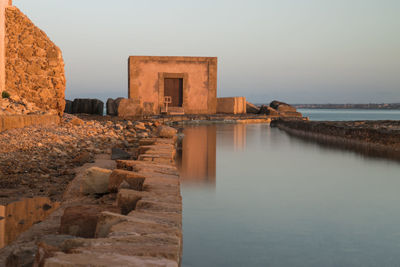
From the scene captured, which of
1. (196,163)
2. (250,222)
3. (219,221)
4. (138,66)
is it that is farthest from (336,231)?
(138,66)

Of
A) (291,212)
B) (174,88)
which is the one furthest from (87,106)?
(291,212)

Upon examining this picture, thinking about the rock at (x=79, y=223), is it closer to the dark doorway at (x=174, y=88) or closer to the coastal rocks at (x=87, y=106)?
the coastal rocks at (x=87, y=106)

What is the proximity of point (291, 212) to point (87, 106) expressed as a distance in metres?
17.5

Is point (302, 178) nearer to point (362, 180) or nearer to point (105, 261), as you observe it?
point (362, 180)

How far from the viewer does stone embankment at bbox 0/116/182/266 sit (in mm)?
1443

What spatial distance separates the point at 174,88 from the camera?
23.6m

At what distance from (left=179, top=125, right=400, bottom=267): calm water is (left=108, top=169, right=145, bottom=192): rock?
1.83 feet

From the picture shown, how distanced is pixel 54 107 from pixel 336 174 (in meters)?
7.03

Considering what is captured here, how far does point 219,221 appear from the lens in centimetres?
341

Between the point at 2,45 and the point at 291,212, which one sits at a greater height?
the point at 2,45

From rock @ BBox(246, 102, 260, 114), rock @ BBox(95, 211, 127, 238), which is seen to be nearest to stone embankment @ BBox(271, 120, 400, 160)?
rock @ BBox(95, 211, 127, 238)

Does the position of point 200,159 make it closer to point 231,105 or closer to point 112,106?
point 112,106

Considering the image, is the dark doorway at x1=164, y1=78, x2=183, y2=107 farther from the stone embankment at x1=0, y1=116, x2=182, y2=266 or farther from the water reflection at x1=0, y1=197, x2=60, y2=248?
the water reflection at x1=0, y1=197, x2=60, y2=248

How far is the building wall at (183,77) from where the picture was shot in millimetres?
23016
